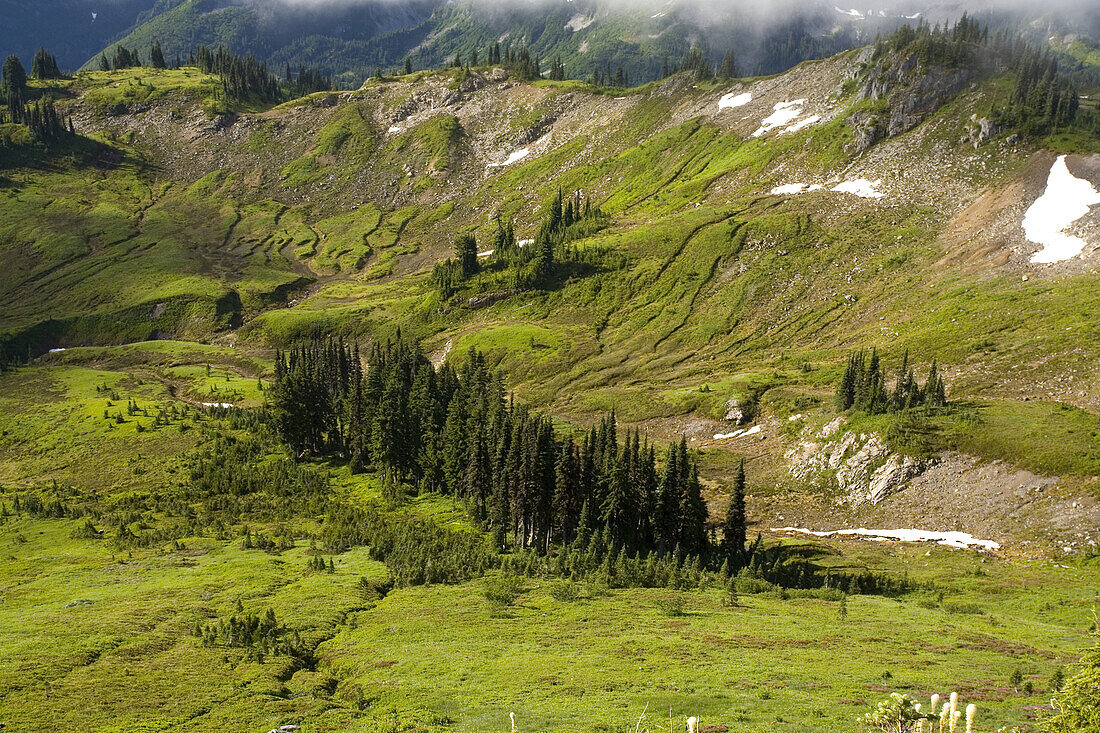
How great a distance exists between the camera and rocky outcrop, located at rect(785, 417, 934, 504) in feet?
275

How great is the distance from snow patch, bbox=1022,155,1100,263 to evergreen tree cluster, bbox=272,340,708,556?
103264 millimetres

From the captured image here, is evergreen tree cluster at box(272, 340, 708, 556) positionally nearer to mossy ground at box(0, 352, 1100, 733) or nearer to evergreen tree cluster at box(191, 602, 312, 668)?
mossy ground at box(0, 352, 1100, 733)

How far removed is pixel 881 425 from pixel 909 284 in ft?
225

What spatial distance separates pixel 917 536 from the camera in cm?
7519

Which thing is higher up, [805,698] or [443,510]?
[805,698]

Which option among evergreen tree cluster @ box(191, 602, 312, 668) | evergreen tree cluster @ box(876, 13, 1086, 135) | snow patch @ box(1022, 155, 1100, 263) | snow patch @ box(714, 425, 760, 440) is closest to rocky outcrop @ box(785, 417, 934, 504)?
snow patch @ box(714, 425, 760, 440)

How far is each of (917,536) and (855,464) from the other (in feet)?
49.1

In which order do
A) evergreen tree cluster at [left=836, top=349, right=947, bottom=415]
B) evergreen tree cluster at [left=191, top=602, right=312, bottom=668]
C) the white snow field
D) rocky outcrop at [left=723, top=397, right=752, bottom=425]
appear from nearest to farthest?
evergreen tree cluster at [left=191, top=602, right=312, bottom=668]
evergreen tree cluster at [left=836, top=349, right=947, bottom=415]
rocky outcrop at [left=723, top=397, right=752, bottom=425]
the white snow field

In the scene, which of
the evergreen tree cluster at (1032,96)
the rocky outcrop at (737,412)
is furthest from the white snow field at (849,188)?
the rocky outcrop at (737,412)

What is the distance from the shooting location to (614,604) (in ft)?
180

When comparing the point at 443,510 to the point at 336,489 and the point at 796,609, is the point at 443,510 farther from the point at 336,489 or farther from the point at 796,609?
the point at 796,609

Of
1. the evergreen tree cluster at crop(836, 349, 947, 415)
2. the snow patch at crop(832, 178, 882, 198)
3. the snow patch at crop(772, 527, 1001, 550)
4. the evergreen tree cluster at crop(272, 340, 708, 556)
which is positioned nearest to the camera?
the snow patch at crop(772, 527, 1001, 550)

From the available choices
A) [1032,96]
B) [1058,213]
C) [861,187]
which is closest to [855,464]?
[1058,213]

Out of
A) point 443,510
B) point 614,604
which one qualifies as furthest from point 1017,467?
point 443,510
